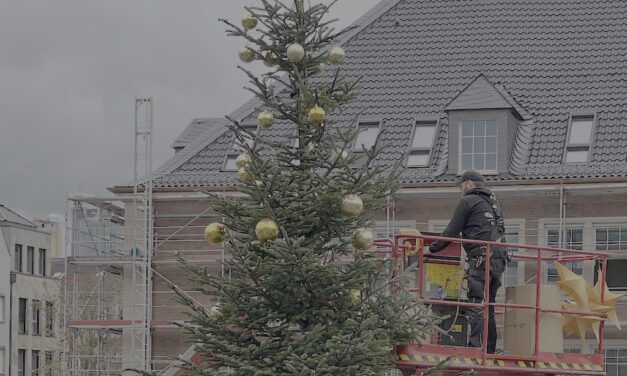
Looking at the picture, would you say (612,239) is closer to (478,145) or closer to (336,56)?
(478,145)

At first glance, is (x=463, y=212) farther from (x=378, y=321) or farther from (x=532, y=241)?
(x=532, y=241)

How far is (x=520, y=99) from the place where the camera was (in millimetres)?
39375

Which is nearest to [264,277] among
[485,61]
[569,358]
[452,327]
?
[452,327]

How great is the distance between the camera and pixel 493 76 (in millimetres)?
40094

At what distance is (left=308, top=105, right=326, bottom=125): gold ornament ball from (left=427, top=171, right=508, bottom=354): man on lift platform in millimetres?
1974

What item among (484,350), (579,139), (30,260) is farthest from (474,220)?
(30,260)

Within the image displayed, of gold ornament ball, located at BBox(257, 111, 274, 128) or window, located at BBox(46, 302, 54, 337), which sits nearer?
gold ornament ball, located at BBox(257, 111, 274, 128)

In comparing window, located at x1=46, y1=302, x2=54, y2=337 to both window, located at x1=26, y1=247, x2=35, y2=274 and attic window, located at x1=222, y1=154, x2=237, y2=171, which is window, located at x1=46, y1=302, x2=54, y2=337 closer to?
window, located at x1=26, y1=247, x2=35, y2=274

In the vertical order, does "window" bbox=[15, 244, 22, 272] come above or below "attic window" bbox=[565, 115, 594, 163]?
below

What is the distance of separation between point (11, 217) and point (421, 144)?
4597 cm

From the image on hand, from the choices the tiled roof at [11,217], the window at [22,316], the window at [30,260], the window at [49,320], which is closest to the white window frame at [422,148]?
the window at [49,320]

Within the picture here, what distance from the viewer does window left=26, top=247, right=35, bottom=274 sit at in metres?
82.2

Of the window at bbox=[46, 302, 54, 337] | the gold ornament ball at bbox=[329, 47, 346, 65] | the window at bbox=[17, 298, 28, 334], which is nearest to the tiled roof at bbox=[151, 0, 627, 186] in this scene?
the gold ornament ball at bbox=[329, 47, 346, 65]

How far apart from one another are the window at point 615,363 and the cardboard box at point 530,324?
792 inches
